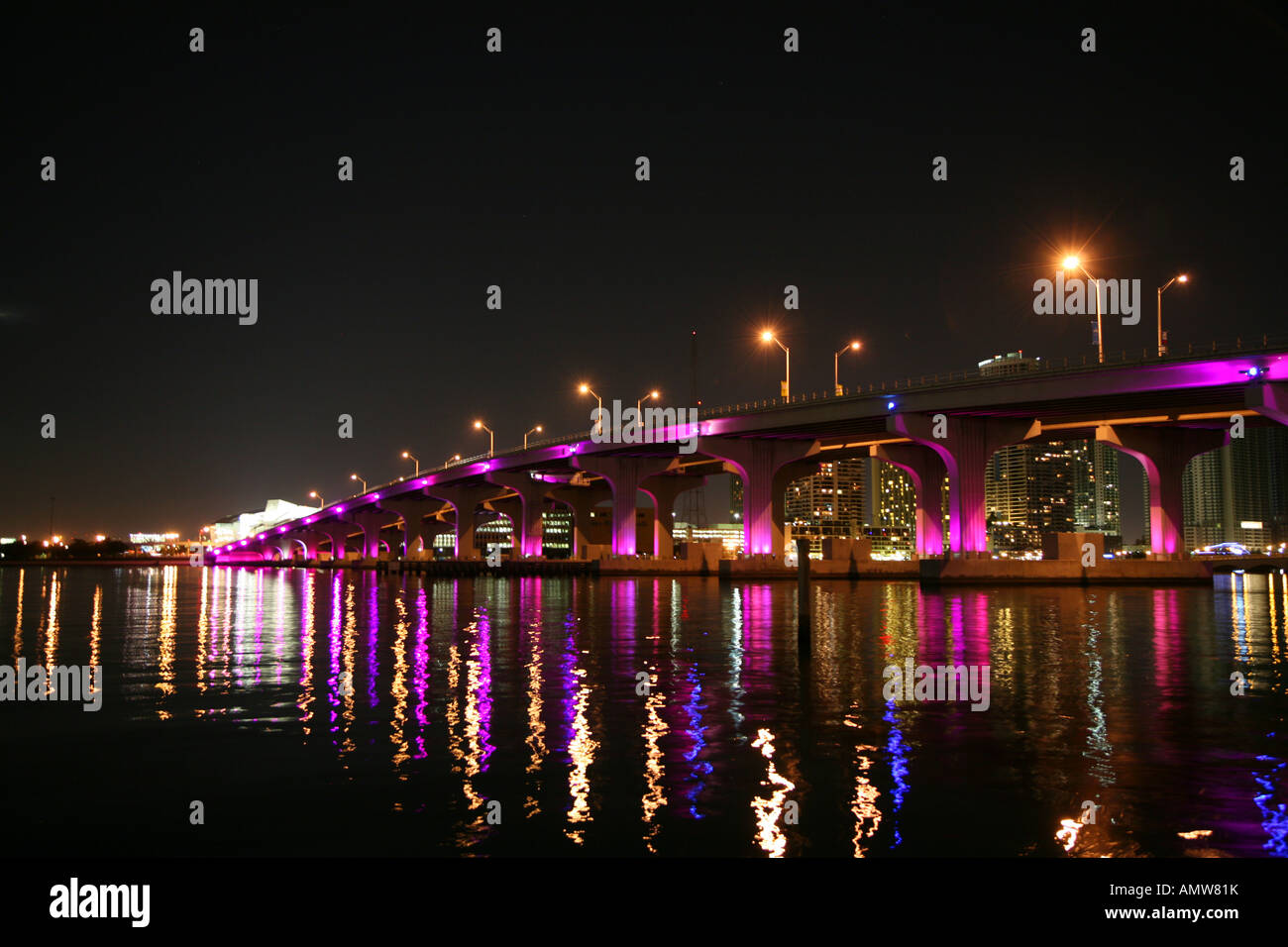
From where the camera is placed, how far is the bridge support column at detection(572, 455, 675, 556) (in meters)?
101

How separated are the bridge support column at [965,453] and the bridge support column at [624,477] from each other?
1406 inches

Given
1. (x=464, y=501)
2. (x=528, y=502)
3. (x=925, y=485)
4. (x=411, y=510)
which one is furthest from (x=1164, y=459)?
(x=411, y=510)

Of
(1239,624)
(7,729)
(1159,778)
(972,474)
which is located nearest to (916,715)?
(1159,778)

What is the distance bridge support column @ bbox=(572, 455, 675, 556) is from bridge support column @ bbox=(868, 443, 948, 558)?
23.8 m

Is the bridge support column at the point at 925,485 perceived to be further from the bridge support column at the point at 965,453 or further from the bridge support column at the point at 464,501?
the bridge support column at the point at 464,501

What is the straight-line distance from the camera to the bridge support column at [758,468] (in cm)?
8788

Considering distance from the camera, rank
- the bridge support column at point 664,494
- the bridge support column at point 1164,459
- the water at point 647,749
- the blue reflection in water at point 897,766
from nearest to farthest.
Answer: the water at point 647,749 < the blue reflection in water at point 897,766 < the bridge support column at point 1164,459 < the bridge support column at point 664,494
